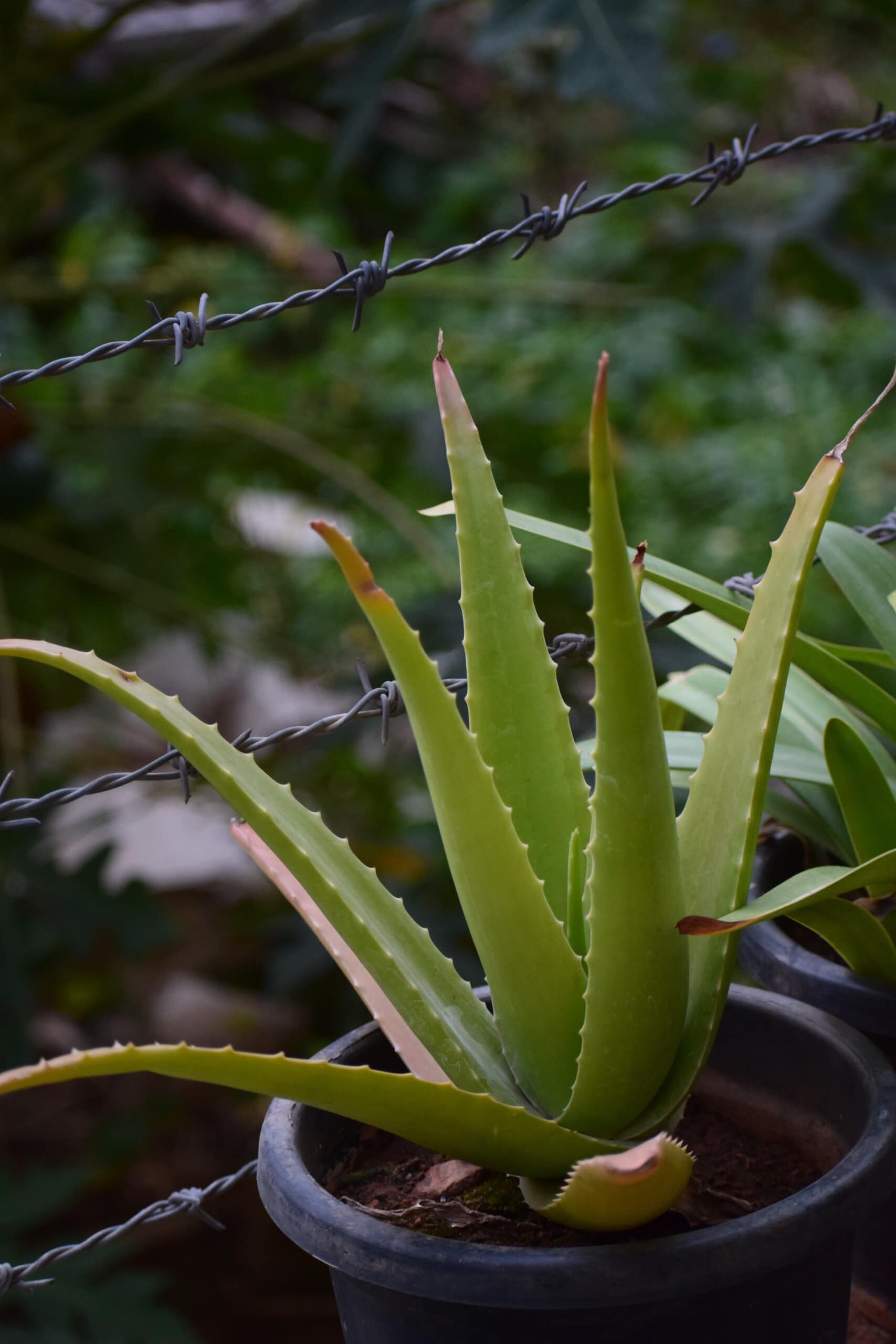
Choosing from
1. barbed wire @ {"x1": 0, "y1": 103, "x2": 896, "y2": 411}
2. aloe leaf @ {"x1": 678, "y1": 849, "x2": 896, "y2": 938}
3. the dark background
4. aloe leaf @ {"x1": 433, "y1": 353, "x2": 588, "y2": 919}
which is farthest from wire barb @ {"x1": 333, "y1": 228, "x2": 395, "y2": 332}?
the dark background

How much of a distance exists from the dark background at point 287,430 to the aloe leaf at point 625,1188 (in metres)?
0.80

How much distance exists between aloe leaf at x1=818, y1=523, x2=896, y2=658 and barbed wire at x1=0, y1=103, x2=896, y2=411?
0.71ft

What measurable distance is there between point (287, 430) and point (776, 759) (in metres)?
1.17

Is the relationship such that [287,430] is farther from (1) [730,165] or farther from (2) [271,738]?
(2) [271,738]

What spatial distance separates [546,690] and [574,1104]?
0.18 meters

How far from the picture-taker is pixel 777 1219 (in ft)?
1.47

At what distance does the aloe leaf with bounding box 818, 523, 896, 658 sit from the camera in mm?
701

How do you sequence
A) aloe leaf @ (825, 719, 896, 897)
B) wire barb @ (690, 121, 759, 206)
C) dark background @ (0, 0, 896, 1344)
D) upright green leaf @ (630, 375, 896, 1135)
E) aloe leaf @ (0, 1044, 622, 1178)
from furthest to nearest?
dark background @ (0, 0, 896, 1344) < wire barb @ (690, 121, 759, 206) < aloe leaf @ (825, 719, 896, 897) < upright green leaf @ (630, 375, 896, 1135) < aloe leaf @ (0, 1044, 622, 1178)

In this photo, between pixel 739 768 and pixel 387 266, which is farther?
pixel 387 266

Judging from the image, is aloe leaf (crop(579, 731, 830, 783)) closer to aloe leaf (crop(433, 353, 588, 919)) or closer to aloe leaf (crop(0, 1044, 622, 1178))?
aloe leaf (crop(433, 353, 588, 919))

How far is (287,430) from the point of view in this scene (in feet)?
5.67

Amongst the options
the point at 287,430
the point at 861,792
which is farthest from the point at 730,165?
the point at 287,430

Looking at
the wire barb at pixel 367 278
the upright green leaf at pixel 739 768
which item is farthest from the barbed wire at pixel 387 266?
the upright green leaf at pixel 739 768

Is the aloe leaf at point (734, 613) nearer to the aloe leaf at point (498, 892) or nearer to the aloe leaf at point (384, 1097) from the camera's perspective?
the aloe leaf at point (498, 892)
